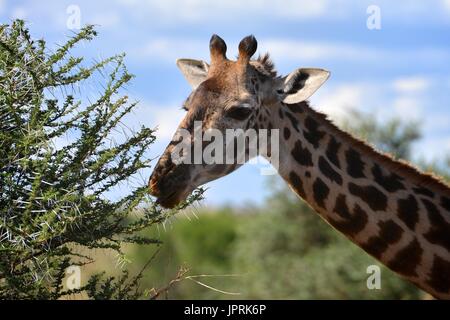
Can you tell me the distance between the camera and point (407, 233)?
6988 millimetres

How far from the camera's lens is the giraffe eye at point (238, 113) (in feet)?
24.1

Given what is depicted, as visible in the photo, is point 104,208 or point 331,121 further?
point 331,121

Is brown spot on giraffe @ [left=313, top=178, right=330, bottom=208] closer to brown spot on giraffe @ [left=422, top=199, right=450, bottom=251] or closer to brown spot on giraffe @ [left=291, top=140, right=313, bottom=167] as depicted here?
brown spot on giraffe @ [left=291, top=140, right=313, bottom=167]

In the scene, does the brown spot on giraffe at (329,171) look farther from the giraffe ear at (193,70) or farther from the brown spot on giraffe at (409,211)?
the giraffe ear at (193,70)

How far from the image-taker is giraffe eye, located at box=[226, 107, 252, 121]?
7336 mm

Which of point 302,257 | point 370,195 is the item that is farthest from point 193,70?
point 302,257

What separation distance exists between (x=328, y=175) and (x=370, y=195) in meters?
0.39

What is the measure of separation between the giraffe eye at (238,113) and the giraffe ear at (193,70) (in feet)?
3.21

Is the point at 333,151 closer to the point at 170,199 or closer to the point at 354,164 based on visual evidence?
the point at 354,164

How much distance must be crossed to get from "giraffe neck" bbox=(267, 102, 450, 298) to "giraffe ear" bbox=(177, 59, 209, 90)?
102 cm

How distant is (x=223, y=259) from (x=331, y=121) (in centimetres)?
2714

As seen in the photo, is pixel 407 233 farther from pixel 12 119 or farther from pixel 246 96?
pixel 12 119

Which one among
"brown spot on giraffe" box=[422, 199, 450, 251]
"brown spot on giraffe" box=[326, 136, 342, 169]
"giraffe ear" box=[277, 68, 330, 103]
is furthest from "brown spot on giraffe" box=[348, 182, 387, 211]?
"giraffe ear" box=[277, 68, 330, 103]
